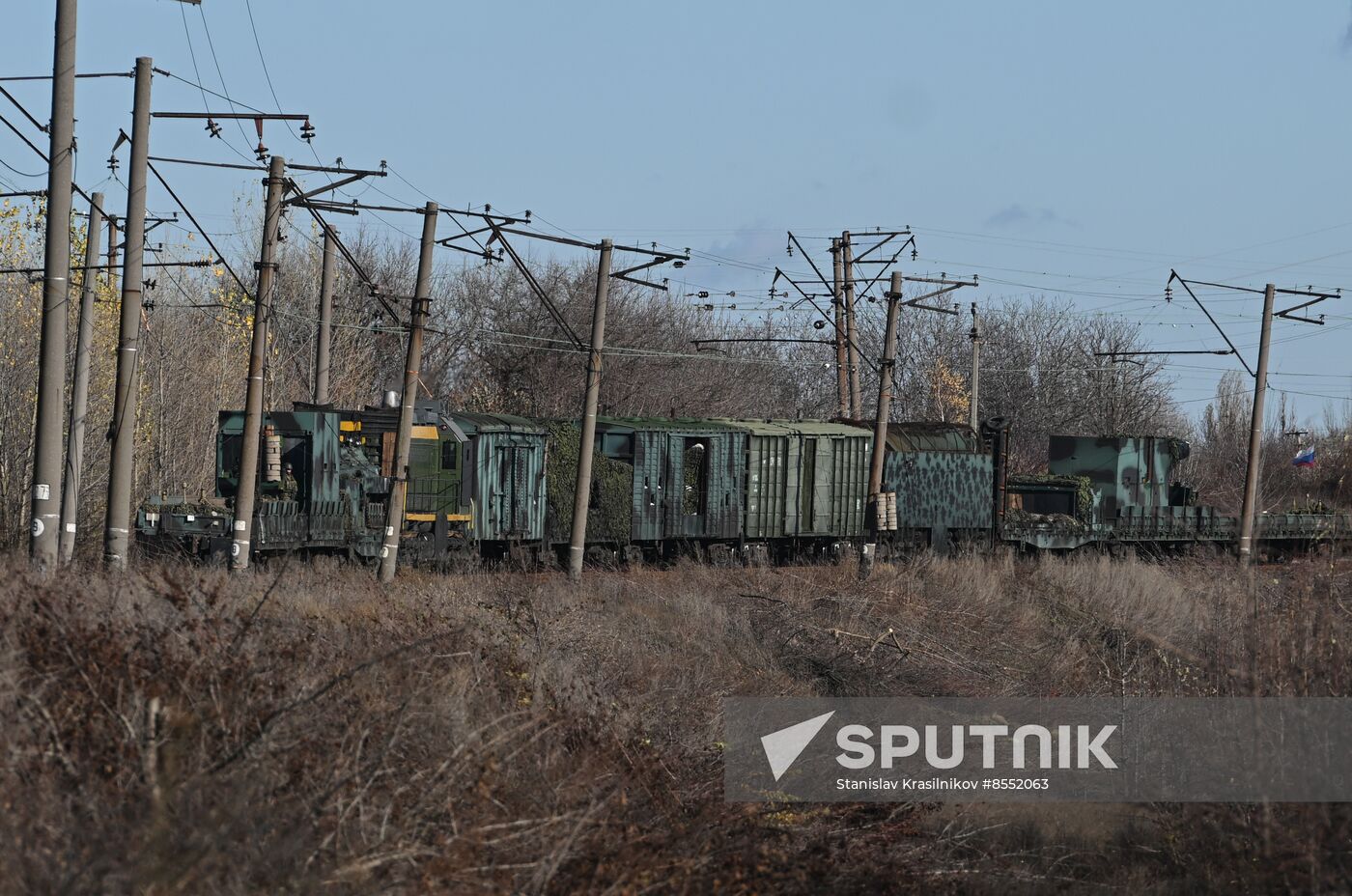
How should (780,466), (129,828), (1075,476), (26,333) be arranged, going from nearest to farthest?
(129,828) < (780,466) < (26,333) < (1075,476)

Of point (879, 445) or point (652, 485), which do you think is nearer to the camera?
point (879, 445)

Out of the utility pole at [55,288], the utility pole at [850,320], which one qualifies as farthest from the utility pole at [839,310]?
the utility pole at [55,288]

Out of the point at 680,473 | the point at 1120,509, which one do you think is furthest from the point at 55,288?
the point at 1120,509

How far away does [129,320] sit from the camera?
18.1m

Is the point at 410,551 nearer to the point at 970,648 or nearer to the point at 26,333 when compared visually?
the point at 970,648

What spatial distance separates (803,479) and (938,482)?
3899mm

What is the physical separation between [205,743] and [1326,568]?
29.7 ft

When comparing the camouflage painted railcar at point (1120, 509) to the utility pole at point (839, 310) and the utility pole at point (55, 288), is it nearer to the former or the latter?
the utility pole at point (839, 310)

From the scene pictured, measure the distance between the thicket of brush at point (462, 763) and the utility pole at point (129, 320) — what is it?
260 cm

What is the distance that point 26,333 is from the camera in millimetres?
33188

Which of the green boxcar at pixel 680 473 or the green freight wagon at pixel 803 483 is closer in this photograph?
the green boxcar at pixel 680 473

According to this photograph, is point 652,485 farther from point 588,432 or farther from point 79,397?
point 79,397

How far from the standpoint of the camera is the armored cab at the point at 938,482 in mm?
32594

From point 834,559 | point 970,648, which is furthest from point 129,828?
point 834,559
